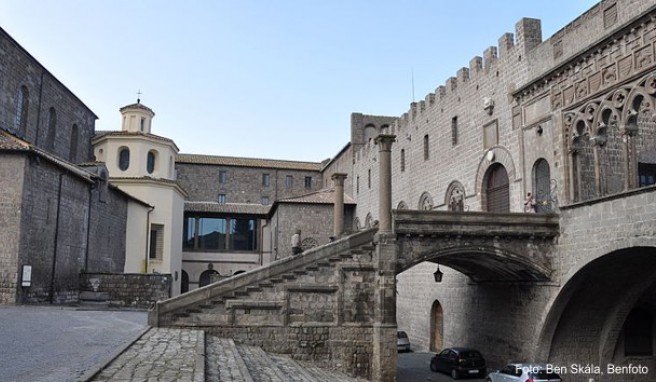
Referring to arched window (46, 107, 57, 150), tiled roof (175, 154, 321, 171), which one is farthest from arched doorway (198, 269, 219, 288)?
arched window (46, 107, 57, 150)

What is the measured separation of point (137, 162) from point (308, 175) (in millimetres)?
17358

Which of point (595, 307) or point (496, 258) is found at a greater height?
point (496, 258)

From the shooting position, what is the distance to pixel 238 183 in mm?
49281

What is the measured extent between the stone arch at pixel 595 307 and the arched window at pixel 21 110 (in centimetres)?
2431

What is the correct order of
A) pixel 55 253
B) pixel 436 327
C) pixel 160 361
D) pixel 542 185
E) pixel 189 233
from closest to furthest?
1. pixel 160 361
2. pixel 542 185
3. pixel 55 253
4. pixel 436 327
5. pixel 189 233

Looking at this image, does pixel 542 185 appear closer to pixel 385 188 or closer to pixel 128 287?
pixel 385 188

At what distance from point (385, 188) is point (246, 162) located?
110 feet

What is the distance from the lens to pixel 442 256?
709 inches

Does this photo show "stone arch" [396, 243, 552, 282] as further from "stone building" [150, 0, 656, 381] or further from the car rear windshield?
the car rear windshield

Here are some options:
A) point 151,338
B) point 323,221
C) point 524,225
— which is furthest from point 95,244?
point 524,225

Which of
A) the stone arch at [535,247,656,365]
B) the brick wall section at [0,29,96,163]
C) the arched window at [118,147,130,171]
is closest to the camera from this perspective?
the stone arch at [535,247,656,365]


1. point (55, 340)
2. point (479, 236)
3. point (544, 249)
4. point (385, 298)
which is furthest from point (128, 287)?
point (544, 249)

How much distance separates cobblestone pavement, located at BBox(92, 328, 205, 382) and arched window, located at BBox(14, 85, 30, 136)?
1783 centimetres

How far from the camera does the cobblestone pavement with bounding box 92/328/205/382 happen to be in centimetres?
968
